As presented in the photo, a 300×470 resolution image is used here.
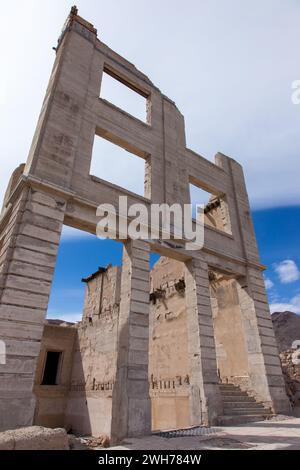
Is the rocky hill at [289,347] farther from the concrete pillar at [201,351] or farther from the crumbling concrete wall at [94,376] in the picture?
the crumbling concrete wall at [94,376]

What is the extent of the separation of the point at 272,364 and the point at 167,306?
564 centimetres

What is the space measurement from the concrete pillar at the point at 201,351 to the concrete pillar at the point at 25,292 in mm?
4444

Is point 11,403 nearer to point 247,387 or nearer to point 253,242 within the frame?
point 247,387

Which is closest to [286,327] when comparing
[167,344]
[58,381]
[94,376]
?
[167,344]

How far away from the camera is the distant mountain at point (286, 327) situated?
104 ft

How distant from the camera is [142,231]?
8.83 metres

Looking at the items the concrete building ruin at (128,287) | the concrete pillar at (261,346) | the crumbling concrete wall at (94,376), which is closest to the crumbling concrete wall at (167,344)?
the concrete building ruin at (128,287)

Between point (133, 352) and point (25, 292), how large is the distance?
9.49 ft

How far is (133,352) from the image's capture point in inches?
278

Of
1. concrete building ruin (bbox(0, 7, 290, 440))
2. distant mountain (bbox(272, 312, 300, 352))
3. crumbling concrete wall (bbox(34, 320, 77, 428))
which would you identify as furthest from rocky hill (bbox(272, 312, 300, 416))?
crumbling concrete wall (bbox(34, 320, 77, 428))

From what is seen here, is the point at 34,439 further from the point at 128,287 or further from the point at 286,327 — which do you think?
the point at 286,327

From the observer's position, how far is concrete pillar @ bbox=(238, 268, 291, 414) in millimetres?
9258

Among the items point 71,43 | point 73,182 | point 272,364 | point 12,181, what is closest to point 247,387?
point 272,364
